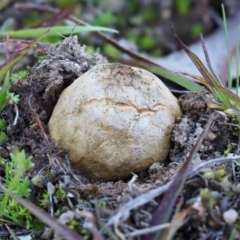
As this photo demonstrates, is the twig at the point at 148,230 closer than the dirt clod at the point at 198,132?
Yes

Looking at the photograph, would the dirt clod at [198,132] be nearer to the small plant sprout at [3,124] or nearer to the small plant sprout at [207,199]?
the small plant sprout at [207,199]

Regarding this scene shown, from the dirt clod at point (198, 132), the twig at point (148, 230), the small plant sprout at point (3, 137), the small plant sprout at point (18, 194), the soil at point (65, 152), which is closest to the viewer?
the twig at point (148, 230)

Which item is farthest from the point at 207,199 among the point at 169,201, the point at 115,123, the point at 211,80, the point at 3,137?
the point at 3,137

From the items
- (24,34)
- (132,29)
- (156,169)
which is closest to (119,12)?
(132,29)

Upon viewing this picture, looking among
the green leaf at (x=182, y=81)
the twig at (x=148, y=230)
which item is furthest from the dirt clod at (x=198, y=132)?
the twig at (x=148, y=230)

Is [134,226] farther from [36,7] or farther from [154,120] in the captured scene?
[36,7]

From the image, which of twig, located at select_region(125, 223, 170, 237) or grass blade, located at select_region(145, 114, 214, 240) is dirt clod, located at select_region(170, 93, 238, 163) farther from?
twig, located at select_region(125, 223, 170, 237)


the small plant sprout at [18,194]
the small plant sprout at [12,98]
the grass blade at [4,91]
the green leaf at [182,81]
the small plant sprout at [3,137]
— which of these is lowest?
the small plant sprout at [18,194]
